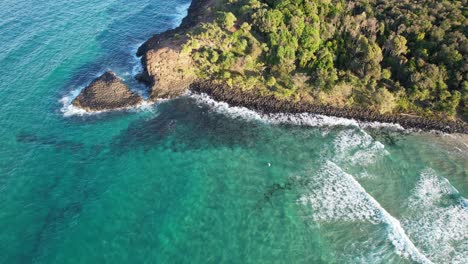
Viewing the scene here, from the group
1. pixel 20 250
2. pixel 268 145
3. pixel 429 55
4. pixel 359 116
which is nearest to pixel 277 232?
pixel 268 145

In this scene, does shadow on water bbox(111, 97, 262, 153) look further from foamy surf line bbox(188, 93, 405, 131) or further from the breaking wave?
the breaking wave

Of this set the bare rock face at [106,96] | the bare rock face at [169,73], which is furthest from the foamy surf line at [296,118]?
the bare rock face at [106,96]

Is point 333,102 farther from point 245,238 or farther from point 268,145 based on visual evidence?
point 245,238

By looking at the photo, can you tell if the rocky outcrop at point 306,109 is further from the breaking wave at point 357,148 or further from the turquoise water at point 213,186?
the breaking wave at point 357,148

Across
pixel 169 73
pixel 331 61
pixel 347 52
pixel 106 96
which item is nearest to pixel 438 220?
pixel 331 61

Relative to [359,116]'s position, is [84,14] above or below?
above

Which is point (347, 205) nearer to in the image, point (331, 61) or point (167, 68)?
point (331, 61)
